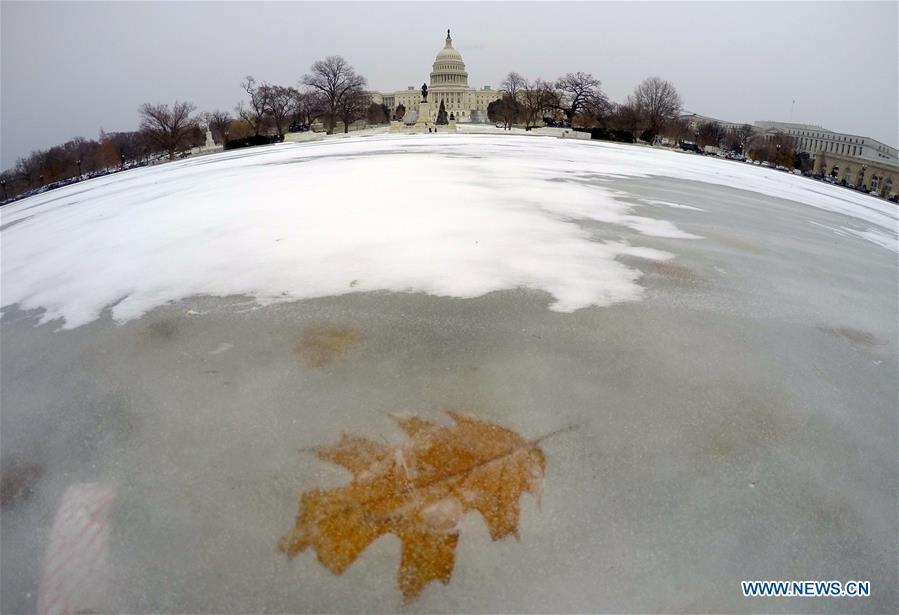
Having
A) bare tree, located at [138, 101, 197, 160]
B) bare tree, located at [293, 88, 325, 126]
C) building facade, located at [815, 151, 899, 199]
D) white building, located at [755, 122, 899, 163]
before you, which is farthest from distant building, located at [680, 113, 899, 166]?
bare tree, located at [138, 101, 197, 160]

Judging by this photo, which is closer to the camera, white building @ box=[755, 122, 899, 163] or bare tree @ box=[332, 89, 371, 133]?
bare tree @ box=[332, 89, 371, 133]

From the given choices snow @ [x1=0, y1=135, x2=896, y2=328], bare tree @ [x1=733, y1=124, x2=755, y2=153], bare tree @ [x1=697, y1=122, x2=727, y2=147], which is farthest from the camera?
bare tree @ [x1=733, y1=124, x2=755, y2=153]

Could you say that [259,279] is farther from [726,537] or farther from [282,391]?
[726,537]

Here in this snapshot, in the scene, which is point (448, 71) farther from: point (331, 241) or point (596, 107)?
point (331, 241)

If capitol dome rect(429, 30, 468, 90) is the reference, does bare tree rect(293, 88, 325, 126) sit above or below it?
below

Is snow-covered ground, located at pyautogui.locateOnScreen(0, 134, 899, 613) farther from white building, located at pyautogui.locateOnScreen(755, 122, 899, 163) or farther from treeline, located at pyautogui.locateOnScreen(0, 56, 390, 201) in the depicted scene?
Result: white building, located at pyautogui.locateOnScreen(755, 122, 899, 163)

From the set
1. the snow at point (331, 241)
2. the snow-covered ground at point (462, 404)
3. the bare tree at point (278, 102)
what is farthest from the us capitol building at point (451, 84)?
the snow-covered ground at point (462, 404)
